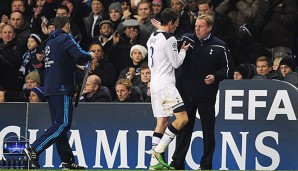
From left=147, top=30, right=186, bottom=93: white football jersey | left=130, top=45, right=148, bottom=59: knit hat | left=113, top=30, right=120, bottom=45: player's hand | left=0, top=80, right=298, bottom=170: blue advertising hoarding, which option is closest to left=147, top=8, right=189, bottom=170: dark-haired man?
left=147, top=30, right=186, bottom=93: white football jersey

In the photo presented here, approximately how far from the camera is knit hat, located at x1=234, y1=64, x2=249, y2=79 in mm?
20406

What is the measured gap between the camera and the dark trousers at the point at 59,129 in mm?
17047

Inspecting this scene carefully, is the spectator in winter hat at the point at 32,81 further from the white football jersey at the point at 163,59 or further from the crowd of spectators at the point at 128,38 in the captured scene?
the white football jersey at the point at 163,59

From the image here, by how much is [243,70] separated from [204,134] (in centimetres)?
330

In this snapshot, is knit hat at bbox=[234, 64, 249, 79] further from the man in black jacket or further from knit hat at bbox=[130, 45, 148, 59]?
the man in black jacket

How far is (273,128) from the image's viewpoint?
19.0 meters

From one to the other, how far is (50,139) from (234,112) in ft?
11.6

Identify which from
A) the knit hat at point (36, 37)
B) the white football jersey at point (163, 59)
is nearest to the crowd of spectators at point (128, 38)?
the knit hat at point (36, 37)

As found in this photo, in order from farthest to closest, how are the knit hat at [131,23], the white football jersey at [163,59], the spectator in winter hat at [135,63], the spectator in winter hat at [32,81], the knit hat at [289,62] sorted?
the knit hat at [131,23] < the spectator in winter hat at [32,81] < the spectator in winter hat at [135,63] < the knit hat at [289,62] < the white football jersey at [163,59]

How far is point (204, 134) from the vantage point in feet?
57.3

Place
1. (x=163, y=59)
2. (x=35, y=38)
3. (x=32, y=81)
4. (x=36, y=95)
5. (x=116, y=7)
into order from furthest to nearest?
(x=116, y=7) → (x=35, y=38) → (x=32, y=81) → (x=36, y=95) → (x=163, y=59)

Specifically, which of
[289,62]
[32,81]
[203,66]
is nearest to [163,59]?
[203,66]

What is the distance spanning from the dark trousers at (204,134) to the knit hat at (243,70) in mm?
2990

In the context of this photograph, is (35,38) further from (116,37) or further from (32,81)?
(116,37)
